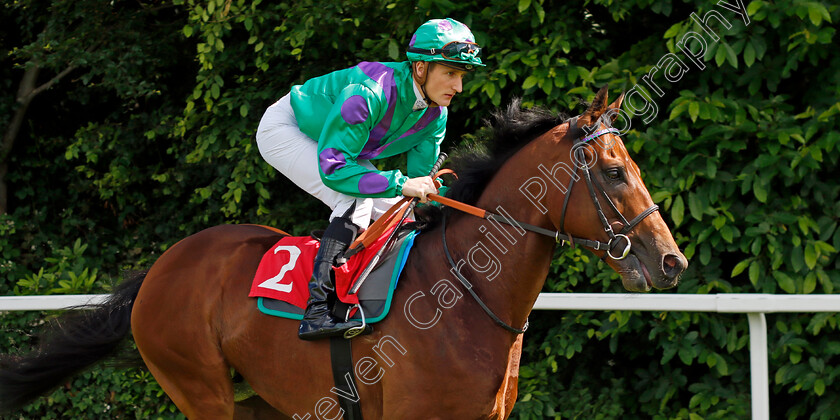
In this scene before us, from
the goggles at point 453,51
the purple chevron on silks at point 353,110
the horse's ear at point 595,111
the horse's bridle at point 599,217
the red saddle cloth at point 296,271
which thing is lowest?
the red saddle cloth at point 296,271

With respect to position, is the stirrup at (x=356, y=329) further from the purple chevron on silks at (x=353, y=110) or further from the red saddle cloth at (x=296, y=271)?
the purple chevron on silks at (x=353, y=110)

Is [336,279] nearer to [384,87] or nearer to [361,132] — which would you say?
[361,132]

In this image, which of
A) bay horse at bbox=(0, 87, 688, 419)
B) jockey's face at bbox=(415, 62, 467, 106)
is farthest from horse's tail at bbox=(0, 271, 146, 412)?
jockey's face at bbox=(415, 62, 467, 106)

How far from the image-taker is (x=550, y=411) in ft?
14.4

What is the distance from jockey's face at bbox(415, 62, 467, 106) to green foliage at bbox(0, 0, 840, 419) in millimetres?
1431

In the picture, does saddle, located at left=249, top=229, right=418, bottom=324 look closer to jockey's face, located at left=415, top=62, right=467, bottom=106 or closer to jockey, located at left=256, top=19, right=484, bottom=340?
jockey, located at left=256, top=19, right=484, bottom=340

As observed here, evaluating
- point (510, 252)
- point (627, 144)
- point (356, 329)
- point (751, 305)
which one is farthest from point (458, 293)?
point (627, 144)

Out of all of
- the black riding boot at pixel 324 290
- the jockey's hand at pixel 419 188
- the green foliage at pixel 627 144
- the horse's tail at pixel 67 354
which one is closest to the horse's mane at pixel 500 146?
the jockey's hand at pixel 419 188

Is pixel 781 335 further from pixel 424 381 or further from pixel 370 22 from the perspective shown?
pixel 370 22

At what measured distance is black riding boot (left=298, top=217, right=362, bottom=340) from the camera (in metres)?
2.83

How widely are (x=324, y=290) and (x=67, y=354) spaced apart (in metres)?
1.52

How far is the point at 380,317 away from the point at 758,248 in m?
2.19

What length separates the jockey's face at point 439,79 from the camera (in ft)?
9.85

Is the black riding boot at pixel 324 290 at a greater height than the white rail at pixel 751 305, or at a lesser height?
greater
